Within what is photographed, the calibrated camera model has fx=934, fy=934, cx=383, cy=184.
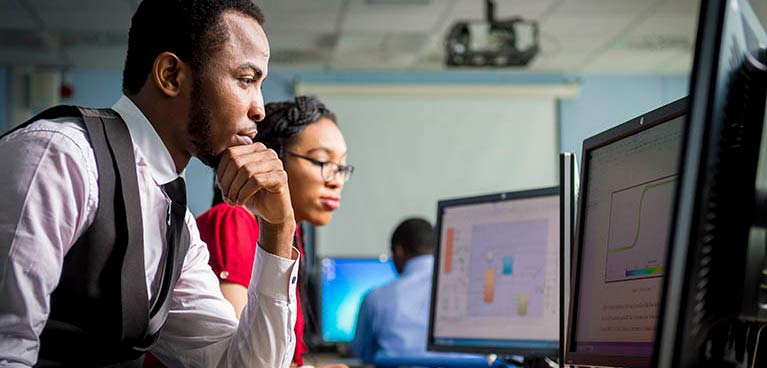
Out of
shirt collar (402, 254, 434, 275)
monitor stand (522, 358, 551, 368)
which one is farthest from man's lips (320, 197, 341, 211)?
shirt collar (402, 254, 434, 275)

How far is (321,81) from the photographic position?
23.5 feet

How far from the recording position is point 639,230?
4.40 ft

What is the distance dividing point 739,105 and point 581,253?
29.4 inches

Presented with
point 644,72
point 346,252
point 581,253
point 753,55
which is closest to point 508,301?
point 581,253

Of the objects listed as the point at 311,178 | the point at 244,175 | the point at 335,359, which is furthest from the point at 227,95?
the point at 335,359

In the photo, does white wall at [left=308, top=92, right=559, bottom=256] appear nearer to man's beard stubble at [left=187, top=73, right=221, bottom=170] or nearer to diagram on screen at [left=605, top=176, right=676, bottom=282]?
man's beard stubble at [left=187, top=73, right=221, bottom=170]

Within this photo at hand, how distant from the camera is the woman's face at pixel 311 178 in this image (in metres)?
2.38

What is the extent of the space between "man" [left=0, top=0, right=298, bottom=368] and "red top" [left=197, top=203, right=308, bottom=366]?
220mm

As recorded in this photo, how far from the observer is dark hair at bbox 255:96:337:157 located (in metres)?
2.40

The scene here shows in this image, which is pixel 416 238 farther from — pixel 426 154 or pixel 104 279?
pixel 426 154

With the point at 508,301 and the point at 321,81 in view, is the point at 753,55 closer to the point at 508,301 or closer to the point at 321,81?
the point at 508,301

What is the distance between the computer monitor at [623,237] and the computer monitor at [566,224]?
0.08 m

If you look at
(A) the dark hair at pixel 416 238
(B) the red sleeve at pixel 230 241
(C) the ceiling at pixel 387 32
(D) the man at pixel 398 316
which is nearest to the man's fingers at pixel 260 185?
(B) the red sleeve at pixel 230 241

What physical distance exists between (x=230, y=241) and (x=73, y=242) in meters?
0.75
